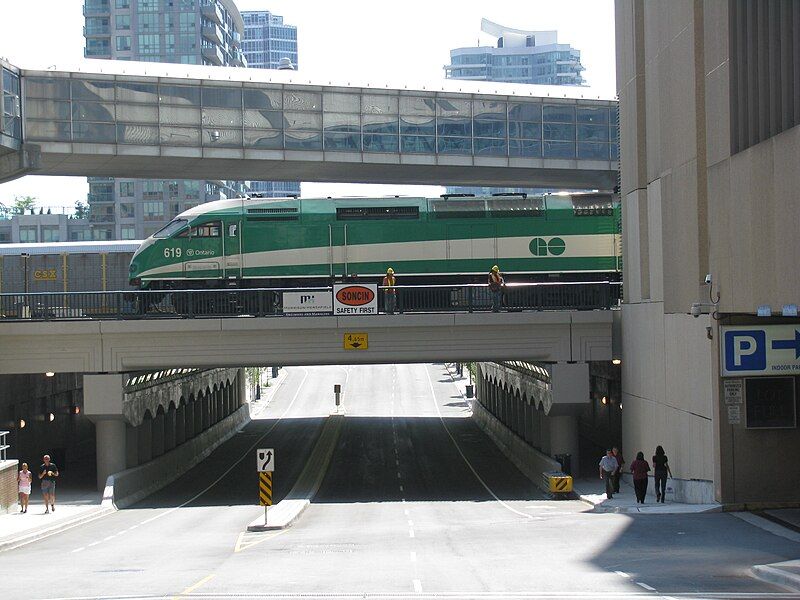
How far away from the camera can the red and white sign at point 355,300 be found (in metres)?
36.0

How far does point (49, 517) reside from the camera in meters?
29.9

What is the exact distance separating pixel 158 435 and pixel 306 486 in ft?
29.3

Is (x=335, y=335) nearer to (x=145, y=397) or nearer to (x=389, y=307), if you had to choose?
(x=389, y=307)

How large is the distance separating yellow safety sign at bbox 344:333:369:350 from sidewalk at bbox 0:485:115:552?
367 inches

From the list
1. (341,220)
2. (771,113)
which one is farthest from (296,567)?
(341,220)

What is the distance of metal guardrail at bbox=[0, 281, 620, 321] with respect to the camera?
36.3m

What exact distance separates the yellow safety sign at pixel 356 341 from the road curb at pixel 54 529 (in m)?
9.27

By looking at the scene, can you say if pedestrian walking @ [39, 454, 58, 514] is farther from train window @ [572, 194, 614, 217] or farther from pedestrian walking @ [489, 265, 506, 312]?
train window @ [572, 194, 614, 217]

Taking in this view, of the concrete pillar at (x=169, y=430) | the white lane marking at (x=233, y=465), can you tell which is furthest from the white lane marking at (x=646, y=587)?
the concrete pillar at (x=169, y=430)

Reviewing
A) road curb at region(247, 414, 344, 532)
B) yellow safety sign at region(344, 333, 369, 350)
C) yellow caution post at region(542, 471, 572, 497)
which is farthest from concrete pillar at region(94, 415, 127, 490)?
yellow caution post at region(542, 471, 572, 497)

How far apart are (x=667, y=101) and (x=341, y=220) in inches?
636

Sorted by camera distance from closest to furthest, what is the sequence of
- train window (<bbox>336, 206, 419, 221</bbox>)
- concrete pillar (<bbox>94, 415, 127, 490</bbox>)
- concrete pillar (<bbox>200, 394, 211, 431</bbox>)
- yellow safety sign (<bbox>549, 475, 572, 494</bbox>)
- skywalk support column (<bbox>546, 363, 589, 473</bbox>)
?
yellow safety sign (<bbox>549, 475, 572, 494</bbox>)
concrete pillar (<bbox>94, 415, 127, 490</bbox>)
skywalk support column (<bbox>546, 363, 589, 473</bbox>)
train window (<bbox>336, 206, 419, 221</bbox>)
concrete pillar (<bbox>200, 394, 211, 431</bbox>)

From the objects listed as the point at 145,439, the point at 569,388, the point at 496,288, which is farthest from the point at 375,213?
the point at 145,439

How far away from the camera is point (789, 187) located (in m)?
18.9
